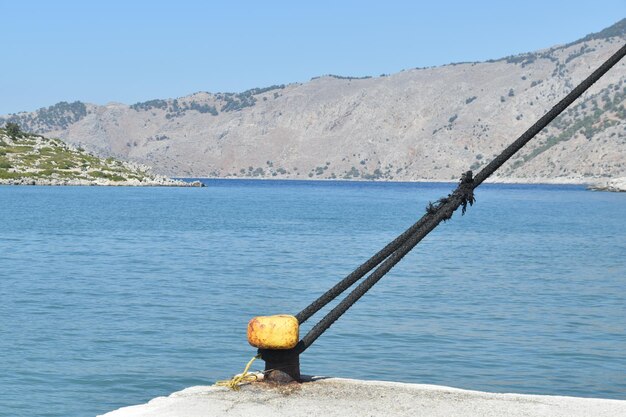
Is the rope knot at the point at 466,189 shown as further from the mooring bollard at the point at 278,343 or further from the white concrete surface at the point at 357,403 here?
the mooring bollard at the point at 278,343

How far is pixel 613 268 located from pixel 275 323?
3555cm

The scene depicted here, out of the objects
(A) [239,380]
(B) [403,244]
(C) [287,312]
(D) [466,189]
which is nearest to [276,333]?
(A) [239,380]

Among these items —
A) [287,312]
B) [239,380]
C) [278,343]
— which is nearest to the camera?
[278,343]

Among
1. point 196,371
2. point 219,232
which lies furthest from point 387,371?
point 219,232

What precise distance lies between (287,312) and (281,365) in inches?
648

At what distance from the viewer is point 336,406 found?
39.4ft

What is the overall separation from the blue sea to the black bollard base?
14.8 feet

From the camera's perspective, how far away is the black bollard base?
13.0 meters

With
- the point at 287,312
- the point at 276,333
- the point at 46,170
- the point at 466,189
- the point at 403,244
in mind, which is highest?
the point at 466,189

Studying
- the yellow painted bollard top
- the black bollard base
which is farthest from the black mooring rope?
the yellow painted bollard top

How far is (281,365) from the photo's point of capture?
13070 millimetres

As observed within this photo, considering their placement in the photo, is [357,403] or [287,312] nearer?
[357,403]

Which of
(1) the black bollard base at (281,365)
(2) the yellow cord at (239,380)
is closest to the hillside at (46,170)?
(2) the yellow cord at (239,380)

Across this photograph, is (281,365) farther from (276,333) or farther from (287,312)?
(287,312)
